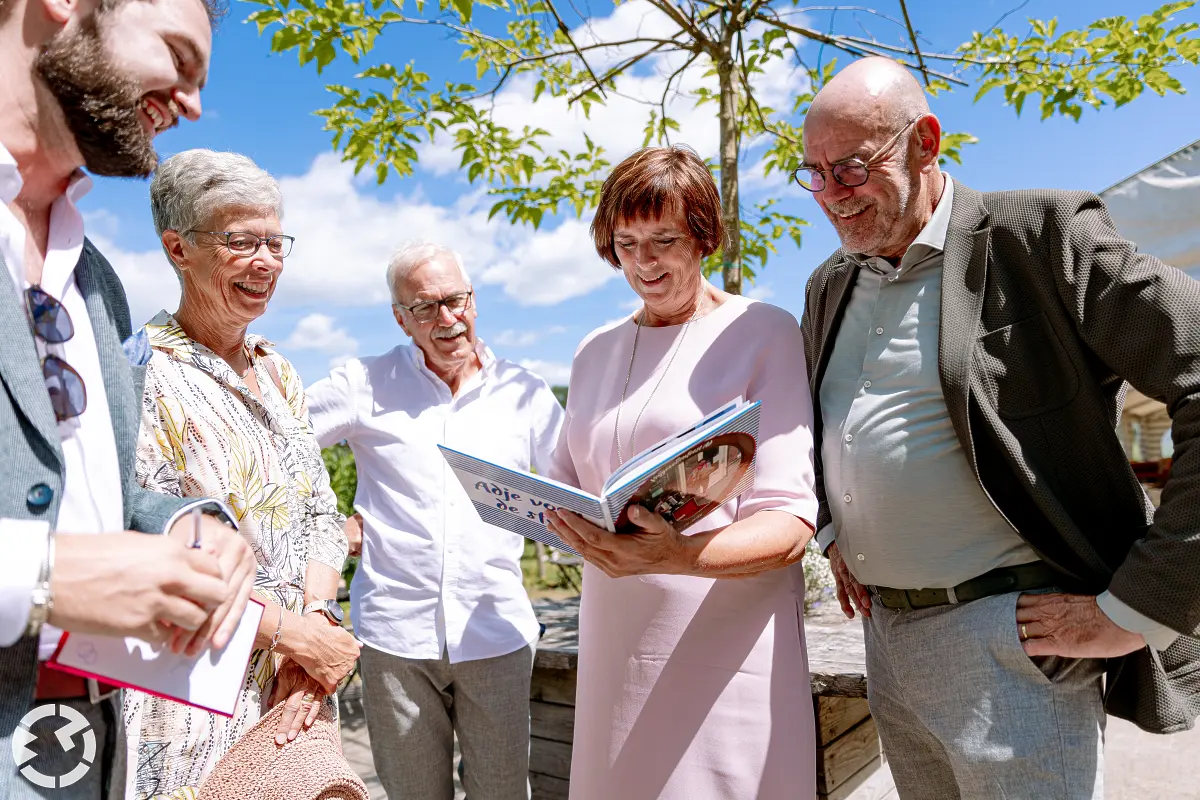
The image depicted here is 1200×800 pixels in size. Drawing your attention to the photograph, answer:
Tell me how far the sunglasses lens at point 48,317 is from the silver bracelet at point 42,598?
0.37 metres

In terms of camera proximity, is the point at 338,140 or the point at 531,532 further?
the point at 338,140

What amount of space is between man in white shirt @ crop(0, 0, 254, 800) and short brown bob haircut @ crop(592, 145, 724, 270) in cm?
107

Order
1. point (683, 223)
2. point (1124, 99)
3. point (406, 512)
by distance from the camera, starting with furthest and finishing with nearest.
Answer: point (1124, 99) → point (406, 512) → point (683, 223)

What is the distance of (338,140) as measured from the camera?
4.25 metres

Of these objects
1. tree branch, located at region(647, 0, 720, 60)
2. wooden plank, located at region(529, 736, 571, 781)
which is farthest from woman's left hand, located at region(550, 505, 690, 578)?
tree branch, located at region(647, 0, 720, 60)

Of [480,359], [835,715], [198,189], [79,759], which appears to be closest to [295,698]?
[79,759]

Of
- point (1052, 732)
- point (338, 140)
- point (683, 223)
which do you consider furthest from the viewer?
point (338, 140)

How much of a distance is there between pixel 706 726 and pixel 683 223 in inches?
49.3

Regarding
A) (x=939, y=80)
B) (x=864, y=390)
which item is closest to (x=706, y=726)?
(x=864, y=390)

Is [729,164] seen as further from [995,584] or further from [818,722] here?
[995,584]

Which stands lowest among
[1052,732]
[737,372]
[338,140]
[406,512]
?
[1052,732]

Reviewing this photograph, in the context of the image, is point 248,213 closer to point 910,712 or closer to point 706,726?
point 706,726

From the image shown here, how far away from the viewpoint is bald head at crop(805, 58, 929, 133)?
2.03 m

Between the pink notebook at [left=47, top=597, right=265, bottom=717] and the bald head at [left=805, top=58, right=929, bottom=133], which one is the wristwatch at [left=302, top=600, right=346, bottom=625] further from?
the bald head at [left=805, top=58, right=929, bottom=133]
